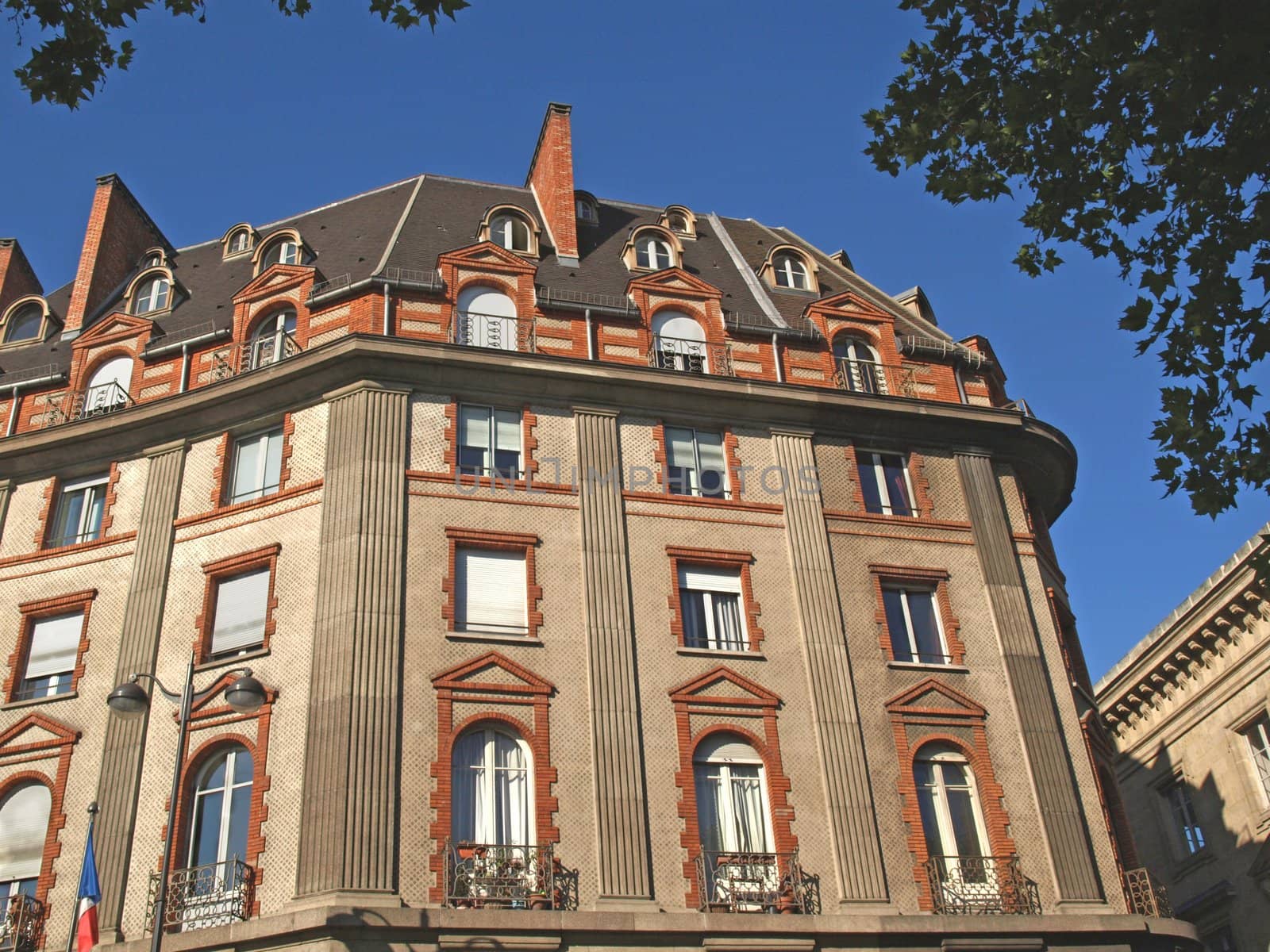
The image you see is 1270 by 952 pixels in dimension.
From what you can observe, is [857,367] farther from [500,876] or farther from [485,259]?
[500,876]

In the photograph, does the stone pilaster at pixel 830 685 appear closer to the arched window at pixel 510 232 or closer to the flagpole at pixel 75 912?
the arched window at pixel 510 232

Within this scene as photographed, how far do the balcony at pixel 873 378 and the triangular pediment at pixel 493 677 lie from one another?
8988 mm

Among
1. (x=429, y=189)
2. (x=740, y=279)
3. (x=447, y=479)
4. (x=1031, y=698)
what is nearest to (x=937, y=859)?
(x=1031, y=698)

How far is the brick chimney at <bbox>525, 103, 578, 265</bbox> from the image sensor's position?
2784 cm

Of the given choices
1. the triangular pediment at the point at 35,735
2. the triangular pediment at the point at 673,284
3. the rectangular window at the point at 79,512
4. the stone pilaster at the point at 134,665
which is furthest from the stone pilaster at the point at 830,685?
the rectangular window at the point at 79,512

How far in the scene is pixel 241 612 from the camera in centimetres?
2177

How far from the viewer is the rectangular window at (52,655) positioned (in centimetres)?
2223

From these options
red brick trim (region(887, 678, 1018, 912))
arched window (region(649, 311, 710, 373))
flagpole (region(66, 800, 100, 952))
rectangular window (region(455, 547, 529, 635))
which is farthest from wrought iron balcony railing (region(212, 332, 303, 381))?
red brick trim (region(887, 678, 1018, 912))

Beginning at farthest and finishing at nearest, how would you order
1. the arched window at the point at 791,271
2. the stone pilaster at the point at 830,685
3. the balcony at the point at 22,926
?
the arched window at the point at 791,271 → the stone pilaster at the point at 830,685 → the balcony at the point at 22,926

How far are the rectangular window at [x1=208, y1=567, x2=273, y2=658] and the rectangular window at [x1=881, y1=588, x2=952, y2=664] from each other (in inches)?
408

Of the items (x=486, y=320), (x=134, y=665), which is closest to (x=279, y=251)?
(x=486, y=320)

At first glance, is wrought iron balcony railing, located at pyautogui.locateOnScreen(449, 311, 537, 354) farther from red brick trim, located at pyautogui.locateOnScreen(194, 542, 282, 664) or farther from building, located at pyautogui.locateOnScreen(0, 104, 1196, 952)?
red brick trim, located at pyautogui.locateOnScreen(194, 542, 282, 664)

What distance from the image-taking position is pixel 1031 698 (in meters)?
22.8

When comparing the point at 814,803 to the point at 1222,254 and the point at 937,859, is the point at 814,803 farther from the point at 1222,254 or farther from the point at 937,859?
the point at 1222,254
